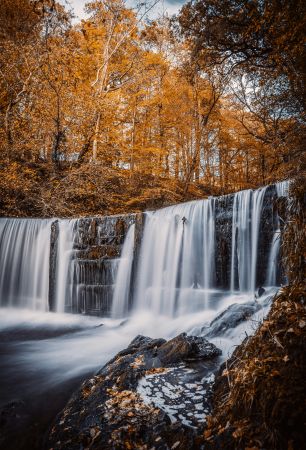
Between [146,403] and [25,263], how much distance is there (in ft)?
30.9

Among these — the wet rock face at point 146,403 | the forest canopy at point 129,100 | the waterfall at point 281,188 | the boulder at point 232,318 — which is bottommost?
the wet rock face at point 146,403

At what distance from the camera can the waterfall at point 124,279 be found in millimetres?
9000

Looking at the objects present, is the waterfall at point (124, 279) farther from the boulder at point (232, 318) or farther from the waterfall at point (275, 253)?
the waterfall at point (275, 253)

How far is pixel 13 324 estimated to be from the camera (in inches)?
330

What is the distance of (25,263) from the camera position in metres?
10.6

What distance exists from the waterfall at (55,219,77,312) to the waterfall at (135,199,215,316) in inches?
108

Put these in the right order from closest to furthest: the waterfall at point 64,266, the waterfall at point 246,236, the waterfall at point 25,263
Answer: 1. the waterfall at point 246,236
2. the waterfall at point 64,266
3. the waterfall at point 25,263

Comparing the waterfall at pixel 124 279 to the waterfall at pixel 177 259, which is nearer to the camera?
the waterfall at pixel 177 259

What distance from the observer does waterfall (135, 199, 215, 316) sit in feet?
26.3

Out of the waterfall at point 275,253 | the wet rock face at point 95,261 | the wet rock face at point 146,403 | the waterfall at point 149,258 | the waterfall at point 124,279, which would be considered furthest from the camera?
the wet rock face at point 95,261

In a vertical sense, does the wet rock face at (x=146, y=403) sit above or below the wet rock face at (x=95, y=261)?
below

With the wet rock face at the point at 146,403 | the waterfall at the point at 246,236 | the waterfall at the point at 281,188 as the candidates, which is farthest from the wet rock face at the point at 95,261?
the wet rock face at the point at 146,403

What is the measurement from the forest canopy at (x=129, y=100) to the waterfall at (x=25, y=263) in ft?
5.24

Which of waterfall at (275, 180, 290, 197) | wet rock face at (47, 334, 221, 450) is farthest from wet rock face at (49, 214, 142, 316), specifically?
wet rock face at (47, 334, 221, 450)
